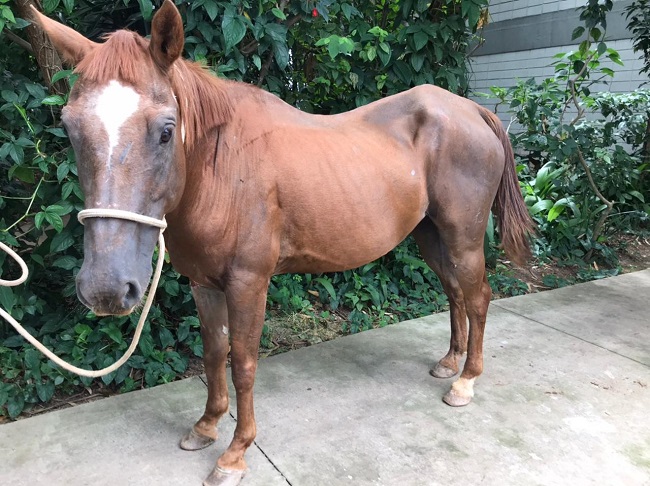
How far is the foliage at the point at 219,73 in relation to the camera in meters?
2.60

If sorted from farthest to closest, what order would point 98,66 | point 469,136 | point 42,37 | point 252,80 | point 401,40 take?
1. point 401,40
2. point 252,80
3. point 42,37
4. point 469,136
5. point 98,66

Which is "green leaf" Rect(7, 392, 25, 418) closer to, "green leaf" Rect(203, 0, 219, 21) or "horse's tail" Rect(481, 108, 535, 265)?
"green leaf" Rect(203, 0, 219, 21)

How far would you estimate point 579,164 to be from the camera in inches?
205

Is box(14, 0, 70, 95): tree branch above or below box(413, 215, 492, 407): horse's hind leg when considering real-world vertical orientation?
above

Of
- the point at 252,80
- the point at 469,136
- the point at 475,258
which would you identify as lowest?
the point at 475,258

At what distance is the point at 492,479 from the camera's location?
2088mm

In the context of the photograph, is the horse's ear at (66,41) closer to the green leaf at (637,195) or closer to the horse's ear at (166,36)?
the horse's ear at (166,36)

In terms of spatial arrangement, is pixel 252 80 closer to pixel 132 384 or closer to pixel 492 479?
pixel 132 384

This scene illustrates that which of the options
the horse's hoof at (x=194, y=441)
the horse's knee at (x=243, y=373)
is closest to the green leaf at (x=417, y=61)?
the horse's knee at (x=243, y=373)

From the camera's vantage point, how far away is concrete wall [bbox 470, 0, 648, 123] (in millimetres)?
6828

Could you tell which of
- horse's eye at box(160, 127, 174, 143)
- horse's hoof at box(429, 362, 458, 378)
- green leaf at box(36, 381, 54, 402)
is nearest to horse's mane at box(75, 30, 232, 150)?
horse's eye at box(160, 127, 174, 143)

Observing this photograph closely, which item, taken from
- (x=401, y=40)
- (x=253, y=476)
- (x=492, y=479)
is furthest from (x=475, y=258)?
(x=401, y=40)

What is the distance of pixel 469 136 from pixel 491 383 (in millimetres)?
1453

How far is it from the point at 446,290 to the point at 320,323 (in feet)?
3.89
